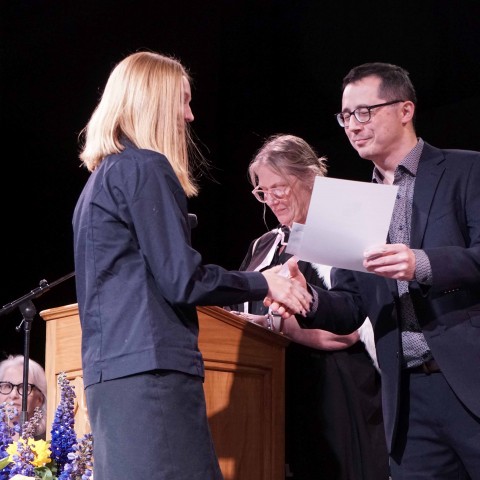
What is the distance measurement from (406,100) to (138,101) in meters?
1.05

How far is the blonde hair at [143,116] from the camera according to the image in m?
2.14

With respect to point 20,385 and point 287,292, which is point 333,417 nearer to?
point 287,292

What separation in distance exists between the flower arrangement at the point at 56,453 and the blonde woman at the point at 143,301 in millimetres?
391

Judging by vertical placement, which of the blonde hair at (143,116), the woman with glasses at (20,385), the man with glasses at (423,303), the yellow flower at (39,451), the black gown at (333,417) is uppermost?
the blonde hair at (143,116)

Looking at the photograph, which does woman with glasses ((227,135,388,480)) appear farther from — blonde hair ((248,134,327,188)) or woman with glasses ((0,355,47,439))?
woman with glasses ((0,355,47,439))

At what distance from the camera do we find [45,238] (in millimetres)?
5941

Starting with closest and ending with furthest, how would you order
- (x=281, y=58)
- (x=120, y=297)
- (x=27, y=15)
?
(x=120, y=297) → (x=27, y=15) → (x=281, y=58)

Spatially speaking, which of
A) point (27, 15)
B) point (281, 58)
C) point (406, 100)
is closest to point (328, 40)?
point (281, 58)

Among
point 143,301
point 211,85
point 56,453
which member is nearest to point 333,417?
point 56,453

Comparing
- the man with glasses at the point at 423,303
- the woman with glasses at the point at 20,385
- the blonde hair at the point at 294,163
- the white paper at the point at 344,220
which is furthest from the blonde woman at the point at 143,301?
the woman with glasses at the point at 20,385

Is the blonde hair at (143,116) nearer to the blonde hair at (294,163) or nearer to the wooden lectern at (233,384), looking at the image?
the wooden lectern at (233,384)

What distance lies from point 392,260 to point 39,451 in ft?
3.75

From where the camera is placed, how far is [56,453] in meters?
2.43

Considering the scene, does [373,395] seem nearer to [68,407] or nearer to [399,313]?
[399,313]
